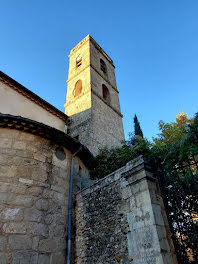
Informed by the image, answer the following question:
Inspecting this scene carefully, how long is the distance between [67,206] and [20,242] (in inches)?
65.8

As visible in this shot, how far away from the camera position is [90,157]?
313 inches

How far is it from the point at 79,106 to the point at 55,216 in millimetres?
9610

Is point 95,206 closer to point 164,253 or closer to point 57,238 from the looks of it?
point 57,238

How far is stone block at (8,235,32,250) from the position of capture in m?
4.66

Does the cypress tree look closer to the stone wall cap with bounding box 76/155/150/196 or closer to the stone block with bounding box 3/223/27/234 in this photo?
the stone wall cap with bounding box 76/155/150/196

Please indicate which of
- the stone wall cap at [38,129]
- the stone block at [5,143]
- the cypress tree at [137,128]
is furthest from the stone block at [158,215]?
the cypress tree at [137,128]

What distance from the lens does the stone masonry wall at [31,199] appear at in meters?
4.78

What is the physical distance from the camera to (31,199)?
17.7ft

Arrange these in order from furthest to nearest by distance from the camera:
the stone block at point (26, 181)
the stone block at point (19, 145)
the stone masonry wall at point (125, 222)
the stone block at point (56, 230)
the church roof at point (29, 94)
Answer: the church roof at point (29, 94) → the stone block at point (19, 145) → the stone block at point (26, 181) → the stone block at point (56, 230) → the stone masonry wall at point (125, 222)

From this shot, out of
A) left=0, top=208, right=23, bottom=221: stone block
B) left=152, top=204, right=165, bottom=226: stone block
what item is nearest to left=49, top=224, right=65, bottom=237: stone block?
left=0, top=208, right=23, bottom=221: stone block

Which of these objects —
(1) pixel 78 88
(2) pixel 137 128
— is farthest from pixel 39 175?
(2) pixel 137 128

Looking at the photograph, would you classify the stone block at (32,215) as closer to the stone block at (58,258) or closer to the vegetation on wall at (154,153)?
the stone block at (58,258)

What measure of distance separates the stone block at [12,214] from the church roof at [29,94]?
6.55 metres

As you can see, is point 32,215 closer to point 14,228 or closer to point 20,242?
point 14,228
